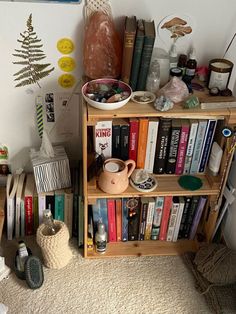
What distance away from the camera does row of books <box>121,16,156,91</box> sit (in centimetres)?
151

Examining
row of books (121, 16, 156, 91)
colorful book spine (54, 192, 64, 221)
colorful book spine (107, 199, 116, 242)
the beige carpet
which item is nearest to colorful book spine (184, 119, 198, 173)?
row of books (121, 16, 156, 91)

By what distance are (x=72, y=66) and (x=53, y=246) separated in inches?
31.4

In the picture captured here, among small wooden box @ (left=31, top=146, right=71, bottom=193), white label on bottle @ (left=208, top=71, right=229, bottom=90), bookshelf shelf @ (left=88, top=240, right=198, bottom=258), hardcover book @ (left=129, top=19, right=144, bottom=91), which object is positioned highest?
hardcover book @ (left=129, top=19, right=144, bottom=91)

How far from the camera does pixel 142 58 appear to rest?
5.12 feet

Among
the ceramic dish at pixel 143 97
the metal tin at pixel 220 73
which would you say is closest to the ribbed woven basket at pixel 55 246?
the ceramic dish at pixel 143 97

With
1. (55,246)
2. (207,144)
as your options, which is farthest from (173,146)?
(55,246)

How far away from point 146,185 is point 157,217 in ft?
0.77

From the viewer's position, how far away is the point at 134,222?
6.23ft

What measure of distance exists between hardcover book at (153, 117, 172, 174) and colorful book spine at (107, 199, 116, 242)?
9.9 inches

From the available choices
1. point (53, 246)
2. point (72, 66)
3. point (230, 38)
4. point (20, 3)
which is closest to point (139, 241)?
point (53, 246)

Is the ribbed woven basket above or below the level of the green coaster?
below

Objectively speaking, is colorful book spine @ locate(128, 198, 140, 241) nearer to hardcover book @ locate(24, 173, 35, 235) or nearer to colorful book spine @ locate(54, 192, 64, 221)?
colorful book spine @ locate(54, 192, 64, 221)

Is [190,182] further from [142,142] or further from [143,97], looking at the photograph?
[143,97]

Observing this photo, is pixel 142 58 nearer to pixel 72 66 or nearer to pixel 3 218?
pixel 72 66
